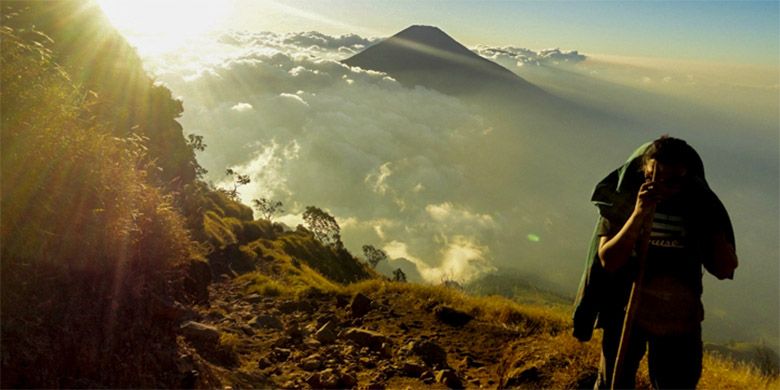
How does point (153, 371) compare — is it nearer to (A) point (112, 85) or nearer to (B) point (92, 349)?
(B) point (92, 349)

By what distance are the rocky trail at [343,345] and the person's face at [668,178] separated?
4.44 metres

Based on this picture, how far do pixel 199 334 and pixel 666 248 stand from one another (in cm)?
576

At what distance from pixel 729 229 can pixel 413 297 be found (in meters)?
9.01

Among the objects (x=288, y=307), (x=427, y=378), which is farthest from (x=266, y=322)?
(x=427, y=378)

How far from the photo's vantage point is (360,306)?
34.5ft

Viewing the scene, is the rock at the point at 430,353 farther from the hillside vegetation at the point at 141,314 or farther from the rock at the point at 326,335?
the rock at the point at 326,335

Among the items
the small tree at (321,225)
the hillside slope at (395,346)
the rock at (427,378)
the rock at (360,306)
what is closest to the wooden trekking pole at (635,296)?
the hillside slope at (395,346)

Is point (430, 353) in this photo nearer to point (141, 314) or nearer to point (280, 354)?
point (280, 354)

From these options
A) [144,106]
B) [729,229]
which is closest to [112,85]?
[144,106]

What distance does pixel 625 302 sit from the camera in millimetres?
3398

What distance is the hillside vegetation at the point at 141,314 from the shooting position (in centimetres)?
416

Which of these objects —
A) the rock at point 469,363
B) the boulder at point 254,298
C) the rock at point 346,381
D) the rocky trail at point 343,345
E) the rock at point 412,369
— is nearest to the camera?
the rocky trail at point 343,345

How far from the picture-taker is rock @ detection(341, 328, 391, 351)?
8.06 metres

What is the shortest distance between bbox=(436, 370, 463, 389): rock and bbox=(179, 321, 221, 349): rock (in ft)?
11.4
